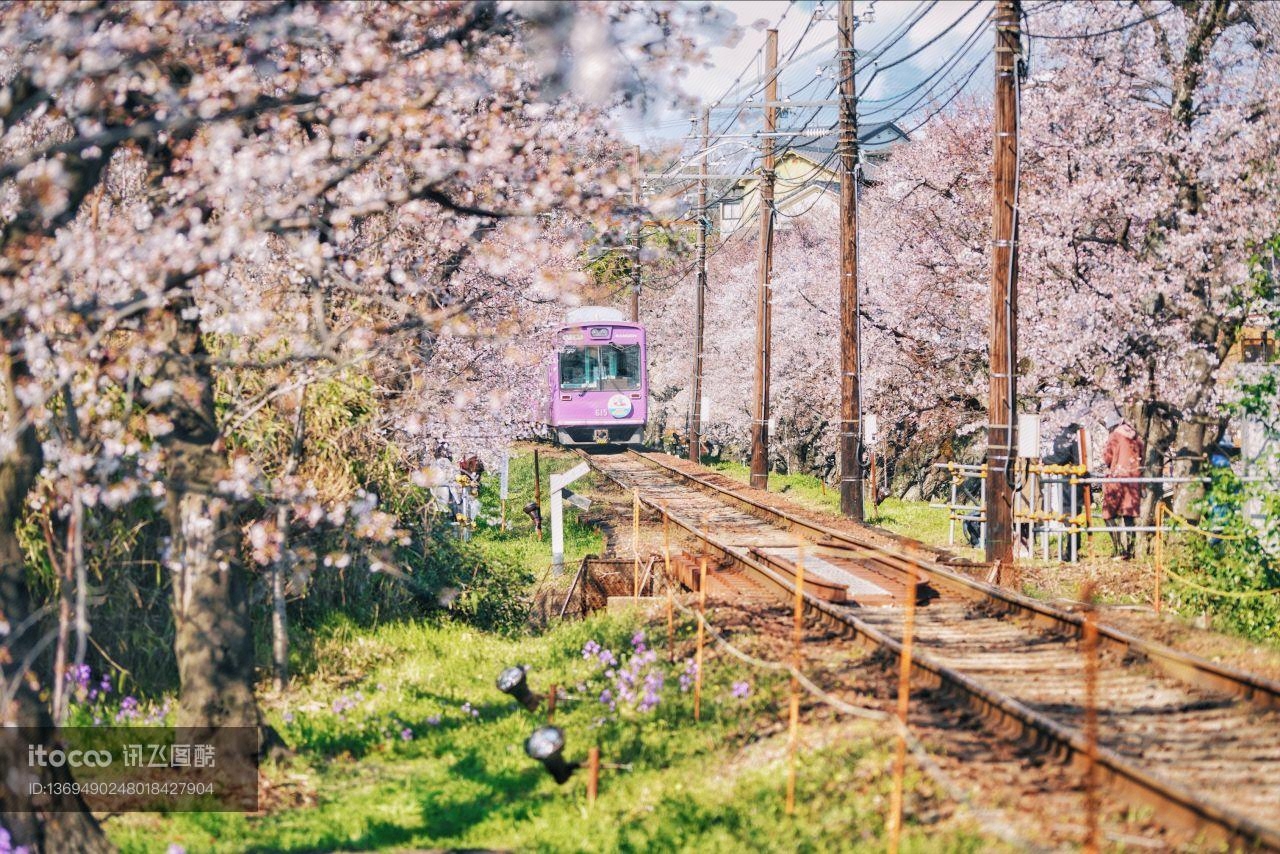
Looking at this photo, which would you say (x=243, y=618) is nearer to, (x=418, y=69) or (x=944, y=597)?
(x=418, y=69)

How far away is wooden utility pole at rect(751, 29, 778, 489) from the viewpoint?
3073 centimetres

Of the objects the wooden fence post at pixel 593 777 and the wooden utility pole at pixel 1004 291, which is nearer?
the wooden fence post at pixel 593 777

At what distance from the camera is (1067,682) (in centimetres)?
958

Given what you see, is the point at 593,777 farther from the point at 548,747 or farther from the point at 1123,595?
the point at 1123,595

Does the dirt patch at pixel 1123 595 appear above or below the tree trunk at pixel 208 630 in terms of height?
below

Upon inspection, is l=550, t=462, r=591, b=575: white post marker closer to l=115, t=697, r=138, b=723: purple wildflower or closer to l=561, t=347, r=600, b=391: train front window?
l=115, t=697, r=138, b=723: purple wildflower

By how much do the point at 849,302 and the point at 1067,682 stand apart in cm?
1466

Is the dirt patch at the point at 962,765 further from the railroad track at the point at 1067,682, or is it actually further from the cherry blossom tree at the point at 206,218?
the cherry blossom tree at the point at 206,218

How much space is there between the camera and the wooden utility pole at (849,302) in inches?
928

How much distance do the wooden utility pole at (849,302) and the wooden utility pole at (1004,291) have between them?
7289mm

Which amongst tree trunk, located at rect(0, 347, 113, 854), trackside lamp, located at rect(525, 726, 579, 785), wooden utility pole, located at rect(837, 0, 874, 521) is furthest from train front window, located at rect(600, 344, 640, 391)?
tree trunk, located at rect(0, 347, 113, 854)

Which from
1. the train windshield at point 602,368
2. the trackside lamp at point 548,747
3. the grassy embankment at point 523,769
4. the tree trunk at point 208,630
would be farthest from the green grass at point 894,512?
the tree trunk at point 208,630

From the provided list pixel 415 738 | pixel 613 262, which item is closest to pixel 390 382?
pixel 415 738

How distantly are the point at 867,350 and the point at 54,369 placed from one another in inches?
1047
